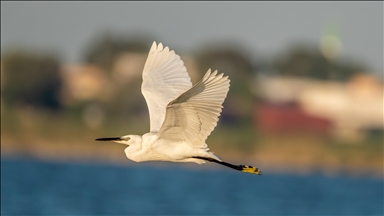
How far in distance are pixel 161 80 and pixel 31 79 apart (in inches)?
1612

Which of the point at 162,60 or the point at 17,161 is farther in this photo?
the point at 17,161

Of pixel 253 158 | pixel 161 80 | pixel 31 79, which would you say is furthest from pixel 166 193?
pixel 31 79

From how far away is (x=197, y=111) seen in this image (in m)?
11.5

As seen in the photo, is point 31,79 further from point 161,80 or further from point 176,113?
point 176,113

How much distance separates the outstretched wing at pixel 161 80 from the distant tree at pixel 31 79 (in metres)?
36.3

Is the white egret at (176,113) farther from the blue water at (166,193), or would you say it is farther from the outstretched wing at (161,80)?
the blue water at (166,193)

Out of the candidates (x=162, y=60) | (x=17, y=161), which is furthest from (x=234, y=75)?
(x=162, y=60)

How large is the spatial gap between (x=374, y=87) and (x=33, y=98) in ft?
65.6

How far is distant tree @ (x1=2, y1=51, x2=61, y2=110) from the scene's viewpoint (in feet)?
166

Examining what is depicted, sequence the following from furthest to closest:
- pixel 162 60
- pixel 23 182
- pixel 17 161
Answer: pixel 17 161, pixel 23 182, pixel 162 60

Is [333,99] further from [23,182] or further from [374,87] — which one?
[23,182]

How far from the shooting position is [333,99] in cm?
5600

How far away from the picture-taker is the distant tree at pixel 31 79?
166ft

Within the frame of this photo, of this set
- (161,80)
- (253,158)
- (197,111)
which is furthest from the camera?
(253,158)
